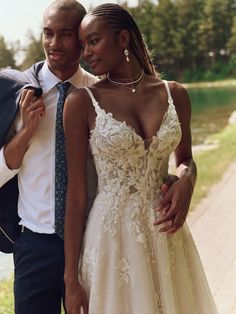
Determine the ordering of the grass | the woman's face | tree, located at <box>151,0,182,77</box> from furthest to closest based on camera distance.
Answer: tree, located at <box>151,0,182,77</box> < the grass < the woman's face

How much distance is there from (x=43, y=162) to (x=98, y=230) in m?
0.30

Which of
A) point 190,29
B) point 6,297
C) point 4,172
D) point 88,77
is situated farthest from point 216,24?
point 4,172

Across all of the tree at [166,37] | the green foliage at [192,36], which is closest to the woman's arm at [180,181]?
the tree at [166,37]

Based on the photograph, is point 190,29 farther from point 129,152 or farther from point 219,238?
point 129,152

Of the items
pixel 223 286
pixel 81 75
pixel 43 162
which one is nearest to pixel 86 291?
pixel 43 162

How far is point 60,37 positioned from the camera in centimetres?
218

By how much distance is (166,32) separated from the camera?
56.8m

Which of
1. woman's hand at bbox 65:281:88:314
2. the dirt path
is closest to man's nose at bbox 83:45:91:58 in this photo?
woman's hand at bbox 65:281:88:314

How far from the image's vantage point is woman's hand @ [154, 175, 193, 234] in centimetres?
218

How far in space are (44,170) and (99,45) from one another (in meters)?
0.46

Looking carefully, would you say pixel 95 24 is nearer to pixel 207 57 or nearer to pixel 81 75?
pixel 81 75

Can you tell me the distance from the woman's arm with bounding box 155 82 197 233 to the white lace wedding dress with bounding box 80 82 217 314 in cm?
5

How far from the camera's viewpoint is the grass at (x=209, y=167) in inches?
166

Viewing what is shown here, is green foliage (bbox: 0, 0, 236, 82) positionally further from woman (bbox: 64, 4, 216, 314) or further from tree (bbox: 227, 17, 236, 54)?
woman (bbox: 64, 4, 216, 314)
